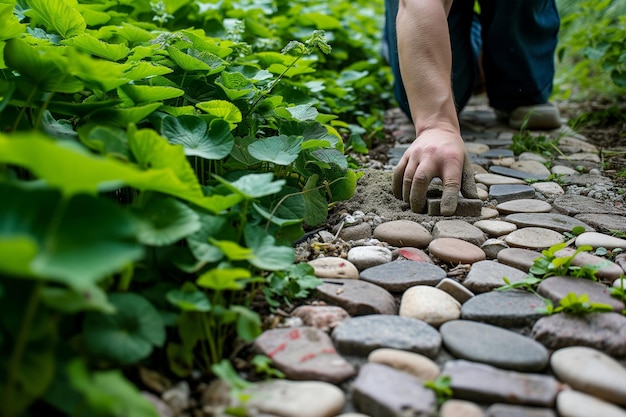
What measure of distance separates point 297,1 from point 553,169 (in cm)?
201

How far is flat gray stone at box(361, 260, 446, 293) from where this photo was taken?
1193 mm

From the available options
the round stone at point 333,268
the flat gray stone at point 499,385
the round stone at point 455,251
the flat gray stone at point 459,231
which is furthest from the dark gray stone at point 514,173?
the flat gray stone at point 499,385

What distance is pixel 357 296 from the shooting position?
44.3 inches

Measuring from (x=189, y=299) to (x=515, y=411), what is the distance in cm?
48

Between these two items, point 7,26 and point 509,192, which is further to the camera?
point 509,192

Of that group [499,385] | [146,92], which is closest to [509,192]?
[499,385]

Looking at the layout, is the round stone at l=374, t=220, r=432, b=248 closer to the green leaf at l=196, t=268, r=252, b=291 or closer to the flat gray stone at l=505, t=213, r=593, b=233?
the flat gray stone at l=505, t=213, r=593, b=233

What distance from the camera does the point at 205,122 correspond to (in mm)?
1216

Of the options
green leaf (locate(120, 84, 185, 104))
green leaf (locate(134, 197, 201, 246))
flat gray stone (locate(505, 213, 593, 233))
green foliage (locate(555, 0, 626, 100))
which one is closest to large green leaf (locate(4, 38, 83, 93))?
green leaf (locate(120, 84, 185, 104))

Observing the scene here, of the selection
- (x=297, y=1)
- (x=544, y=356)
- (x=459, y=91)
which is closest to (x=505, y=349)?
(x=544, y=356)

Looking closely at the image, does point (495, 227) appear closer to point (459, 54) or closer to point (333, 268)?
point (333, 268)

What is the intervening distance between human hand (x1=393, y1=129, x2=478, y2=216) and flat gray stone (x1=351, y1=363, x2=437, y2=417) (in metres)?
0.66

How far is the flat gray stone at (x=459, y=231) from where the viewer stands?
138cm

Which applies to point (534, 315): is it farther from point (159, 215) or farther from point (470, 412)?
point (159, 215)
